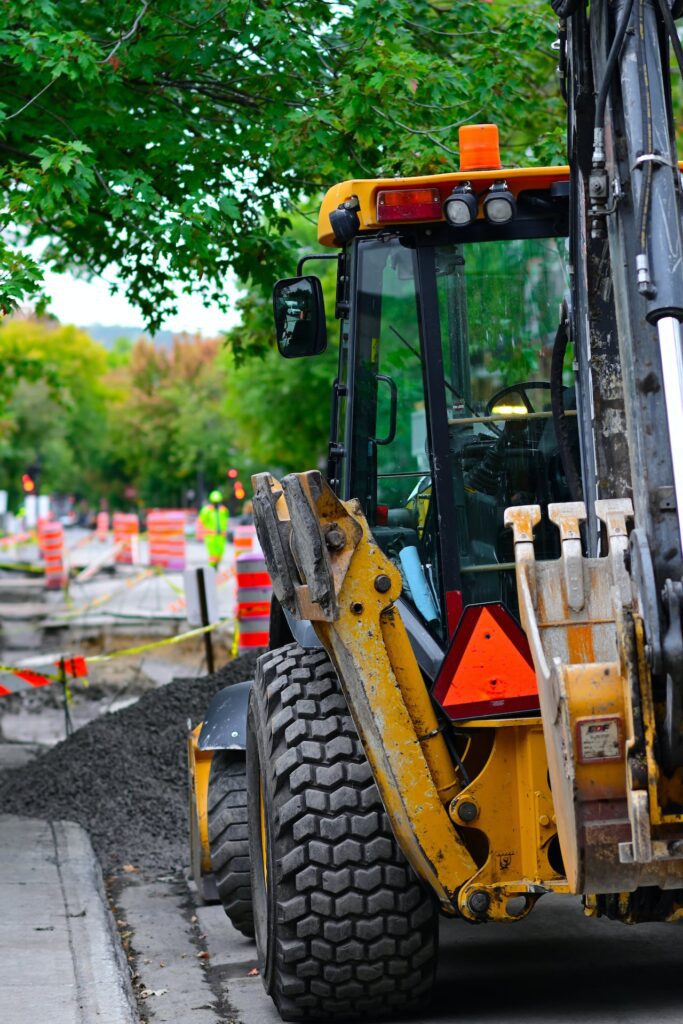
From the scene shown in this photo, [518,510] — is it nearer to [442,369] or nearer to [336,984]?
[442,369]

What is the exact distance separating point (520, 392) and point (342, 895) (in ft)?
6.08

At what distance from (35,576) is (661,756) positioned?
103 feet

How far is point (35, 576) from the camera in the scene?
3478 cm

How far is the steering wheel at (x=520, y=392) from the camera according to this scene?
558cm

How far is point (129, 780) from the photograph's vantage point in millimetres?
10312

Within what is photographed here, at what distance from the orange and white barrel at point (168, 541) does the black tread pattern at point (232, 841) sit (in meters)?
27.8

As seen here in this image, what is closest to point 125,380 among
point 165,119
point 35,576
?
point 35,576

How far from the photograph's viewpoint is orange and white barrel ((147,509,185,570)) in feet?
115

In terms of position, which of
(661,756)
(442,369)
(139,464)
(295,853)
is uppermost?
(139,464)

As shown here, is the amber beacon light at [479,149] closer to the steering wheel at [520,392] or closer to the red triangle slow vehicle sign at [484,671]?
the steering wheel at [520,392]

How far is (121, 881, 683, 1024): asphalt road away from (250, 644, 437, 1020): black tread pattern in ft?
1.01

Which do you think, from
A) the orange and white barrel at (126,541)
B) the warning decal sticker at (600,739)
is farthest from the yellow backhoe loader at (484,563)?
the orange and white barrel at (126,541)

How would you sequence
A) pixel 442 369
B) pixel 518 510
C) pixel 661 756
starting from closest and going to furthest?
1. pixel 661 756
2. pixel 518 510
3. pixel 442 369

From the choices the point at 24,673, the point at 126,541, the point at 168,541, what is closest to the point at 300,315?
the point at 24,673
